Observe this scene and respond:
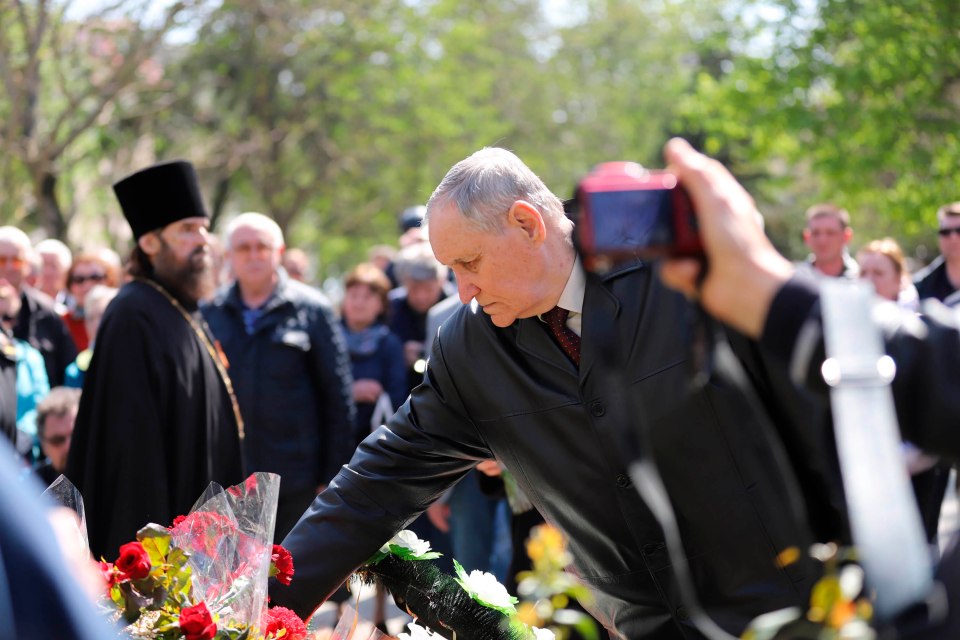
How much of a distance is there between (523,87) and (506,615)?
26.7 m

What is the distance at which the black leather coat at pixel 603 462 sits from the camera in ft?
8.64

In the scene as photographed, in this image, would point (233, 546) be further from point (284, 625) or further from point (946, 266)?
point (946, 266)

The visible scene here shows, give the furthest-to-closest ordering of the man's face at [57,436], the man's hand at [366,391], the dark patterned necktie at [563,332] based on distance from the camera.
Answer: the man's hand at [366,391] → the man's face at [57,436] → the dark patterned necktie at [563,332]

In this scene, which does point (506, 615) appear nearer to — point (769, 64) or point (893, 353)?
point (893, 353)

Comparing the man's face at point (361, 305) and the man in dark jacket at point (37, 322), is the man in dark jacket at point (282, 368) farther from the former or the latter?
the man in dark jacket at point (37, 322)

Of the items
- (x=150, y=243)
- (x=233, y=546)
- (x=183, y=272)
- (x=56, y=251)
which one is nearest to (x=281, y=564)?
(x=233, y=546)

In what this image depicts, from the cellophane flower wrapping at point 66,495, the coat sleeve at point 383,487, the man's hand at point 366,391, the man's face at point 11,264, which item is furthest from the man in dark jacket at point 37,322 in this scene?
the cellophane flower wrapping at point 66,495

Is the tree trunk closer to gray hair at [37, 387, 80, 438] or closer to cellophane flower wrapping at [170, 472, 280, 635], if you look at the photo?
gray hair at [37, 387, 80, 438]

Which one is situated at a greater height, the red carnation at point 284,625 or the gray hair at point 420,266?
the red carnation at point 284,625

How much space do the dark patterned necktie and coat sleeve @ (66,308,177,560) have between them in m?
2.63

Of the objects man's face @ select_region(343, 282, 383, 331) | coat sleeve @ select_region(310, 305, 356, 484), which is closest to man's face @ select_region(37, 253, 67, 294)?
man's face @ select_region(343, 282, 383, 331)

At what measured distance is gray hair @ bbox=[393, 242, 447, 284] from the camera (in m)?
8.05

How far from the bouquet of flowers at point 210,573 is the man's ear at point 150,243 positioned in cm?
314

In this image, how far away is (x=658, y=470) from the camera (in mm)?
2666
